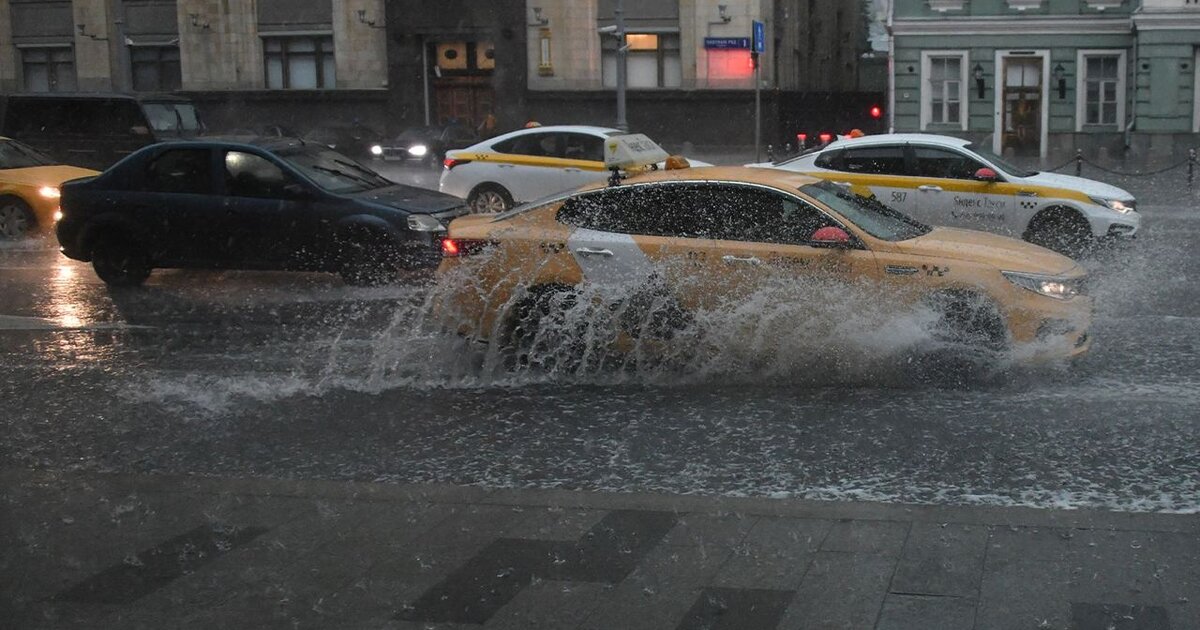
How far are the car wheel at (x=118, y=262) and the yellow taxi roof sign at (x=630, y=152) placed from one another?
6625 mm

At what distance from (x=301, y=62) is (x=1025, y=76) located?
20.8 metres

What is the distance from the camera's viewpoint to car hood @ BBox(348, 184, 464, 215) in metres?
13.4

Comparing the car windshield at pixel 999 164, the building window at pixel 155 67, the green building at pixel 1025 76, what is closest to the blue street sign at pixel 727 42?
the green building at pixel 1025 76

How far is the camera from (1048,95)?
36562 millimetres

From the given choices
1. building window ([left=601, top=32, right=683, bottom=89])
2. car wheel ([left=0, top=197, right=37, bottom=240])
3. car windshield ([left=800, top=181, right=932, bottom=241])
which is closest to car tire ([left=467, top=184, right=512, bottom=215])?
car wheel ([left=0, top=197, right=37, bottom=240])

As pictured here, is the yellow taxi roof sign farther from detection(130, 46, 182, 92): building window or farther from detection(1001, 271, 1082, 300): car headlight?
detection(130, 46, 182, 92): building window

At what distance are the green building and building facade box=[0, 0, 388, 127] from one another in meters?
→ 15.3

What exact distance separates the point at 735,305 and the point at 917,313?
116 centimetres

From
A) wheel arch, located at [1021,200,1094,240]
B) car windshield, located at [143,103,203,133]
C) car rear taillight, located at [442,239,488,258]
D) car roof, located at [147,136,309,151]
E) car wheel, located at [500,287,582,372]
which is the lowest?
car wheel, located at [500,287,582,372]

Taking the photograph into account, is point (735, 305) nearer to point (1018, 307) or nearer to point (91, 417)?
point (1018, 307)

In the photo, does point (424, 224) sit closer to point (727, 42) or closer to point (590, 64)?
point (727, 42)

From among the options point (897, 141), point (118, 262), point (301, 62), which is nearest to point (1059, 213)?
point (897, 141)

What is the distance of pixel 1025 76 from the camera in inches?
1448

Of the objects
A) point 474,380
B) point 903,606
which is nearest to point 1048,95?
point 474,380
